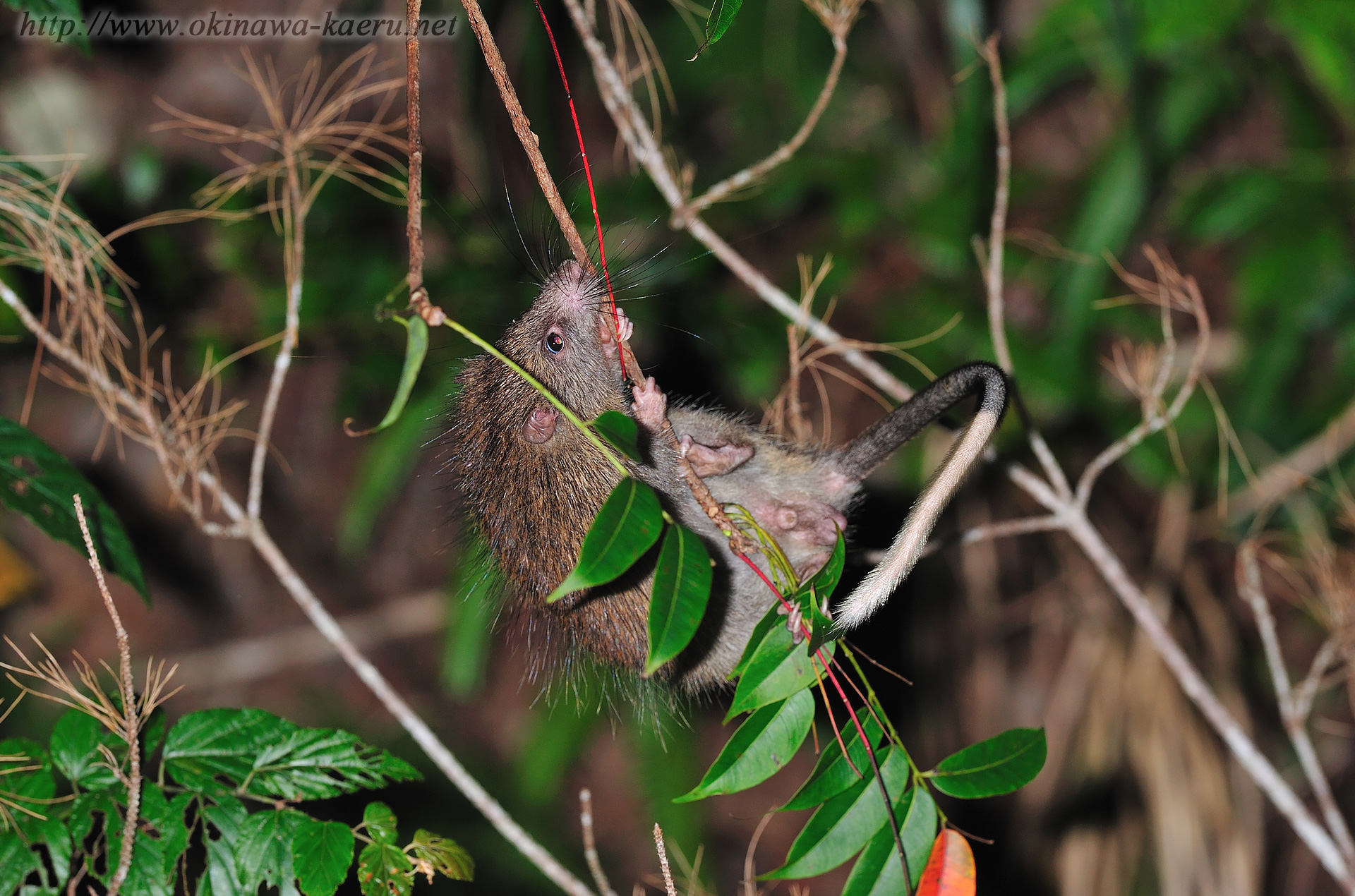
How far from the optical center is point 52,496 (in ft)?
6.01

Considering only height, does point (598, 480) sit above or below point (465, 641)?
above

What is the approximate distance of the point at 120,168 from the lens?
13.5ft

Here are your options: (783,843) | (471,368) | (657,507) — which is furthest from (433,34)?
(783,843)

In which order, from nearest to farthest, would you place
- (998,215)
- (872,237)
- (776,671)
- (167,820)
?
(776,671) < (167,820) < (998,215) < (872,237)

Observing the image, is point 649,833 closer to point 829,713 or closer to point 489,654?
point 489,654

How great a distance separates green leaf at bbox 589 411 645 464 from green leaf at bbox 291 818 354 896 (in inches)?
32.9

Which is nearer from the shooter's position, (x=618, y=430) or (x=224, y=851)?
(x=618, y=430)

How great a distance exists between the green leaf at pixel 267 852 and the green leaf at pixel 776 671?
33.9 inches

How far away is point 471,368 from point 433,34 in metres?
2.21

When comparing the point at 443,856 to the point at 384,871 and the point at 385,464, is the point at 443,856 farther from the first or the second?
the point at 385,464

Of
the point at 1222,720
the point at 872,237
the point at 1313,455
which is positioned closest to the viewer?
the point at 1222,720

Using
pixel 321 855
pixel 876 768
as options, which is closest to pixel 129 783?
pixel 321 855

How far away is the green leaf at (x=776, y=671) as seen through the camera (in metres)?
1.36

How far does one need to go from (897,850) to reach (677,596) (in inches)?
26.4
